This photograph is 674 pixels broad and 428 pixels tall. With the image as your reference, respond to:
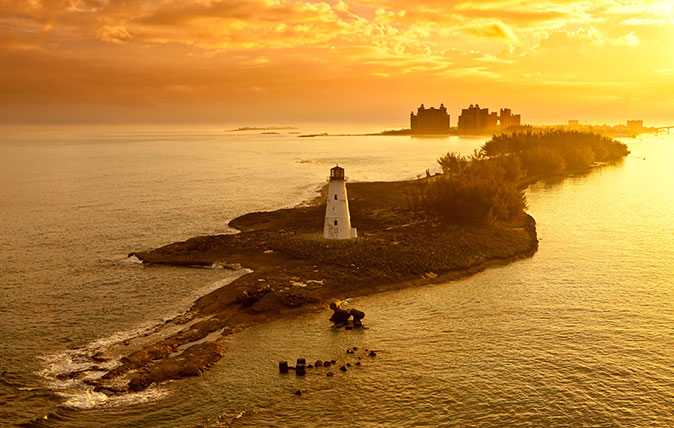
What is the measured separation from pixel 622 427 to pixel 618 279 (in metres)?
25.0

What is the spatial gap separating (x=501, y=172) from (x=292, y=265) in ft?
185

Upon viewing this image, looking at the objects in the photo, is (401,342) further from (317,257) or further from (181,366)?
(317,257)

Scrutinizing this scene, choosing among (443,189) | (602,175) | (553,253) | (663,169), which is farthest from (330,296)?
(663,169)

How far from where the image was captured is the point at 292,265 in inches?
2068

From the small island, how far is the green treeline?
209mm

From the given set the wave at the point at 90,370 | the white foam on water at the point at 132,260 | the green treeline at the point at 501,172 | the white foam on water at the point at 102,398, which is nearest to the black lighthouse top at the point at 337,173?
the green treeline at the point at 501,172

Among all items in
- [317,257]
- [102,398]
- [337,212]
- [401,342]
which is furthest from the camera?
[337,212]

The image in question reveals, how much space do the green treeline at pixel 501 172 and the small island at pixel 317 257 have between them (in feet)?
0.69

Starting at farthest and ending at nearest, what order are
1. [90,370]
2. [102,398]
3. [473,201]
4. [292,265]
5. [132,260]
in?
[473,201]
[132,260]
[292,265]
[90,370]
[102,398]

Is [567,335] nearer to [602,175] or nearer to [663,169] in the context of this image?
[602,175]

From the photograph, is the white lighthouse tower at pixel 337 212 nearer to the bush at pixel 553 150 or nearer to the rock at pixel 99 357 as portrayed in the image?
the rock at pixel 99 357

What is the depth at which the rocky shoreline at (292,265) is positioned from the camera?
3428 cm

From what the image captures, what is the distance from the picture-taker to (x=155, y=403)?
29.1 m

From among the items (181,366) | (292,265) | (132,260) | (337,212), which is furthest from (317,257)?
(181,366)
